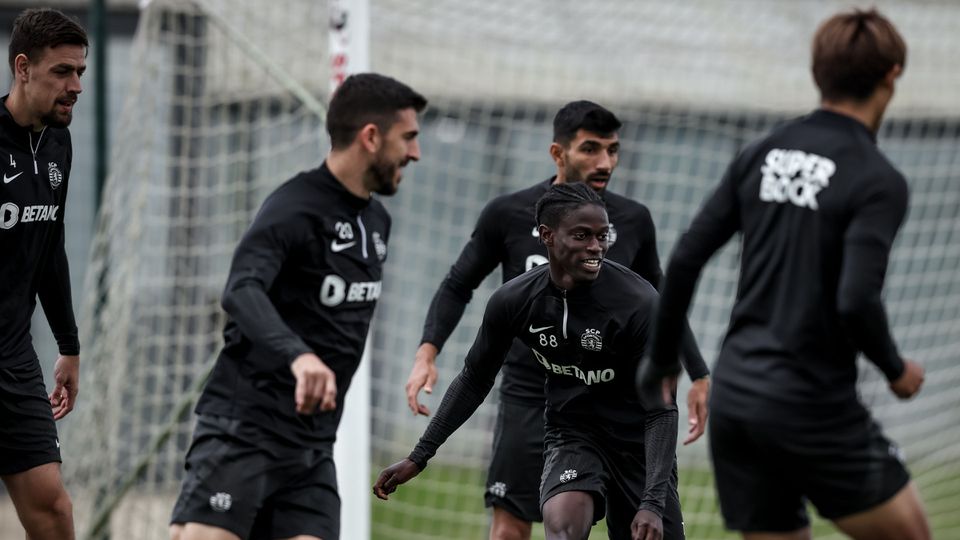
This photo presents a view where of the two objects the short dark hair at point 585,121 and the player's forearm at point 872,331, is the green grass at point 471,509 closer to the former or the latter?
the short dark hair at point 585,121

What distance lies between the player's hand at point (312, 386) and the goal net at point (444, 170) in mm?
3616

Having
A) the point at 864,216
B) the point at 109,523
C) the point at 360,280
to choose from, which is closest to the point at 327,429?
the point at 360,280

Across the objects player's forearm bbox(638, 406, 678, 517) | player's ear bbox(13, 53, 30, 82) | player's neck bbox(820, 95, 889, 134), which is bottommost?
player's forearm bbox(638, 406, 678, 517)

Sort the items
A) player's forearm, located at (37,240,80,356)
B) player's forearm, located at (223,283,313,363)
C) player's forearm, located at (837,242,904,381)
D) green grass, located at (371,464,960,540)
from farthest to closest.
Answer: green grass, located at (371,464,960,540) < player's forearm, located at (37,240,80,356) < player's forearm, located at (223,283,313,363) < player's forearm, located at (837,242,904,381)

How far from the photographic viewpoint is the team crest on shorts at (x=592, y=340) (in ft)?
17.7

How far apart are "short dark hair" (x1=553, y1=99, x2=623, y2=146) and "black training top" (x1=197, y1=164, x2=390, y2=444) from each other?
4.78ft

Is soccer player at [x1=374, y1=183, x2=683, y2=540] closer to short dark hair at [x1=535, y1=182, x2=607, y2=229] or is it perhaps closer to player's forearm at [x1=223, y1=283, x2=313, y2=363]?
short dark hair at [x1=535, y1=182, x2=607, y2=229]

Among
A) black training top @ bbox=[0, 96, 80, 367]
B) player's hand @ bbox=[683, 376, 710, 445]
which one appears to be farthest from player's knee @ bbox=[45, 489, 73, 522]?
player's hand @ bbox=[683, 376, 710, 445]

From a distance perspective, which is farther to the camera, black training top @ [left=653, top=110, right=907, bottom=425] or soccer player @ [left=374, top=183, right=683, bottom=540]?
soccer player @ [left=374, top=183, right=683, bottom=540]

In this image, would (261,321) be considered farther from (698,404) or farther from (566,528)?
(698,404)

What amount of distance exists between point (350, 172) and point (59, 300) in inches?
57.8

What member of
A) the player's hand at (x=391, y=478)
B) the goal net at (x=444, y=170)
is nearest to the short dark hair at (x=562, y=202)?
the player's hand at (x=391, y=478)

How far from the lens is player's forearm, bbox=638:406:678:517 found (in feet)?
16.9

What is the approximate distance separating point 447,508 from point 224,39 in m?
4.29
